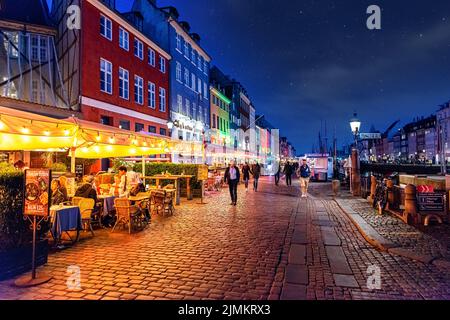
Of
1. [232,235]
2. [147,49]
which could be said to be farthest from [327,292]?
[147,49]

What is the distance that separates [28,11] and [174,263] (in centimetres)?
2545

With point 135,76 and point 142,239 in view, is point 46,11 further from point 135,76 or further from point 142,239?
point 142,239

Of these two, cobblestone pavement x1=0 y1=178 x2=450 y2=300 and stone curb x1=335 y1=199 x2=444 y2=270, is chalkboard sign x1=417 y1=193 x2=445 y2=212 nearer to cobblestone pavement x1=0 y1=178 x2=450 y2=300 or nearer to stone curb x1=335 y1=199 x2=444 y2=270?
stone curb x1=335 y1=199 x2=444 y2=270

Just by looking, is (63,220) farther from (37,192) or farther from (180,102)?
(180,102)

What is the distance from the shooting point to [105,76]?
74.4 feet

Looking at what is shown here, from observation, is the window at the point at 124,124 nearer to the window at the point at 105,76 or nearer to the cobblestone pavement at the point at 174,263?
the window at the point at 105,76

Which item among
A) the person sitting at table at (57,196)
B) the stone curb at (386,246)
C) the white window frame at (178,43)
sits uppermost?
the white window frame at (178,43)

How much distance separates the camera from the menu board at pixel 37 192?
516cm

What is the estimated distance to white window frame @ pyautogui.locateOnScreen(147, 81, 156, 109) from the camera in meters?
28.5

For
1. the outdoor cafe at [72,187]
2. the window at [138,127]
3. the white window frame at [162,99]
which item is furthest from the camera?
the white window frame at [162,99]

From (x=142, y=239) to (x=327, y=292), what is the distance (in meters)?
4.67

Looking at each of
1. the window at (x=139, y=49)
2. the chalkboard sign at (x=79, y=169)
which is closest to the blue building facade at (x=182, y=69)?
the window at (x=139, y=49)

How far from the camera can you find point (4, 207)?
18.4ft

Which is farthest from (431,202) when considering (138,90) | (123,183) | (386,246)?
(138,90)
